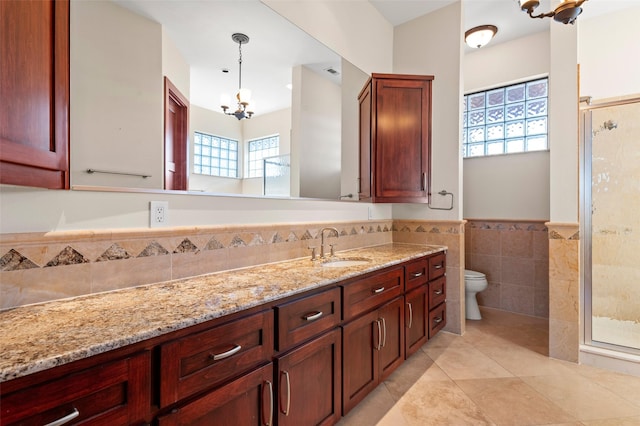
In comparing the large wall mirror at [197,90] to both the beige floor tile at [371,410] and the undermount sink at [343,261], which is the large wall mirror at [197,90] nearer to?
the undermount sink at [343,261]

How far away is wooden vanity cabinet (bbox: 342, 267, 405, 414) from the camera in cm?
153

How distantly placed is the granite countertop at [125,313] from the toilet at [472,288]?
210 centimetres

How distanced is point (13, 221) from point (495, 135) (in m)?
4.19

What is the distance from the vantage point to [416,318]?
2205 millimetres

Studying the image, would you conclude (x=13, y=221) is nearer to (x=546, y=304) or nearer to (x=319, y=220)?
(x=319, y=220)

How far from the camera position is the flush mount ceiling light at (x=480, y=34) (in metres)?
3.11

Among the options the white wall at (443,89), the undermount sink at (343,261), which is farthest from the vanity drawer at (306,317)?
the white wall at (443,89)

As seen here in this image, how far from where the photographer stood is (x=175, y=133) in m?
1.42

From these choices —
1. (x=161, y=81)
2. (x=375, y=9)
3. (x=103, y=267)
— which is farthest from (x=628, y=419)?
(x=375, y=9)

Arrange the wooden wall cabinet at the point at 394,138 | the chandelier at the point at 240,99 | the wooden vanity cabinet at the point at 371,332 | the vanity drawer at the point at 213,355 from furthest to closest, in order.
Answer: the wooden wall cabinet at the point at 394,138 → the chandelier at the point at 240,99 → the wooden vanity cabinet at the point at 371,332 → the vanity drawer at the point at 213,355

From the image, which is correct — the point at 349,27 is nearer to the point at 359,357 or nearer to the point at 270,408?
the point at 359,357

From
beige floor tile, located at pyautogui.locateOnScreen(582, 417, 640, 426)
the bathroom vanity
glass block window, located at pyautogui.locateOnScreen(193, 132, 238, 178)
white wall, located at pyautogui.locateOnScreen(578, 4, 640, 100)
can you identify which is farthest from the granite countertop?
white wall, located at pyautogui.locateOnScreen(578, 4, 640, 100)

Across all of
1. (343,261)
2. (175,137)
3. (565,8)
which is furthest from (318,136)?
(565,8)

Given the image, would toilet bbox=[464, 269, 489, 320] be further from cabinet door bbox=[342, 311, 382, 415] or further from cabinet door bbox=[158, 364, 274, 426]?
cabinet door bbox=[158, 364, 274, 426]
